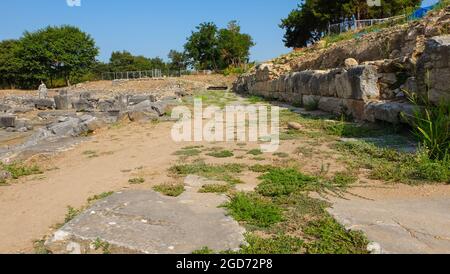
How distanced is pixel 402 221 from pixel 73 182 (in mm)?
3661

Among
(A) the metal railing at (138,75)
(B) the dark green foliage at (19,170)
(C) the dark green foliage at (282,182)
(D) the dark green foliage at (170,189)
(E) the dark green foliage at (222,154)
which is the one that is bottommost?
(B) the dark green foliage at (19,170)

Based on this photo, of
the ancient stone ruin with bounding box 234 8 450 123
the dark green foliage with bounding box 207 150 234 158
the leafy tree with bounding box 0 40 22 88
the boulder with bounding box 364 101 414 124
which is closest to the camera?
the ancient stone ruin with bounding box 234 8 450 123

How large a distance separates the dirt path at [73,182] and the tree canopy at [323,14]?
99.7 feet

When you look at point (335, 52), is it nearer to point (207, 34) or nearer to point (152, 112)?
point (152, 112)

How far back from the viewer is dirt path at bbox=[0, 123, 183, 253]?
334 centimetres

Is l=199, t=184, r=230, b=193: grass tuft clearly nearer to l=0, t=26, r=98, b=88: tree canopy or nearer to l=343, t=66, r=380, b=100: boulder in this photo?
l=343, t=66, r=380, b=100: boulder

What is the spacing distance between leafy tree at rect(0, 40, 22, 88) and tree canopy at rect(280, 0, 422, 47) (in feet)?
116

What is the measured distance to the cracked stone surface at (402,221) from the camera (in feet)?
8.45

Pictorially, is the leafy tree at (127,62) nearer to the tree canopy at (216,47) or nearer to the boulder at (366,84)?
the tree canopy at (216,47)

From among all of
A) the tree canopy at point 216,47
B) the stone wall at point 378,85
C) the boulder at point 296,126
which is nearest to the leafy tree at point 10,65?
the tree canopy at point 216,47

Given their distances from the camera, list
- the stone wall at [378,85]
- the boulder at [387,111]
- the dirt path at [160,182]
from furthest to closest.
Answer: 1. the boulder at [387,111]
2. the stone wall at [378,85]
3. the dirt path at [160,182]

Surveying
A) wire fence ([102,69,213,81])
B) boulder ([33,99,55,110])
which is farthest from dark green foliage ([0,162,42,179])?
wire fence ([102,69,213,81])

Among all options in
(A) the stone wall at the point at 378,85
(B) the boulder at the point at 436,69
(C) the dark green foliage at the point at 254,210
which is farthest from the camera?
(A) the stone wall at the point at 378,85

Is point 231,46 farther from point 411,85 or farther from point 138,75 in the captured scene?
point 411,85
